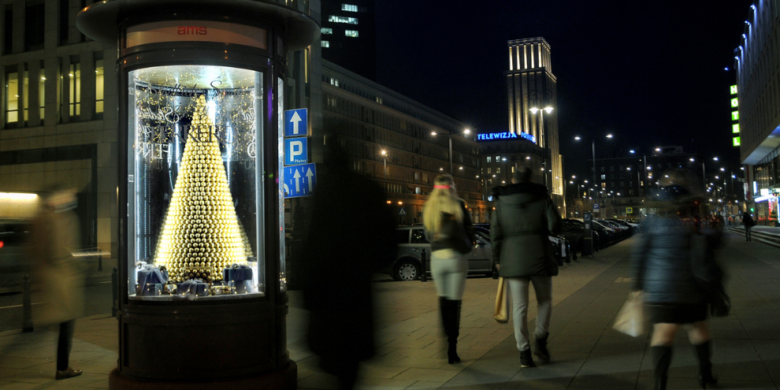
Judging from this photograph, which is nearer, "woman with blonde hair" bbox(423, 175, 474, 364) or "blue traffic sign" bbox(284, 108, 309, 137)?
"woman with blonde hair" bbox(423, 175, 474, 364)

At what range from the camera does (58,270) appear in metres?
6.38

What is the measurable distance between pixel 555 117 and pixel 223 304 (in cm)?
18982

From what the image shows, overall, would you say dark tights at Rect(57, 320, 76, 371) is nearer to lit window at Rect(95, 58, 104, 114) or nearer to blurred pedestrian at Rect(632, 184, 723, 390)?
blurred pedestrian at Rect(632, 184, 723, 390)

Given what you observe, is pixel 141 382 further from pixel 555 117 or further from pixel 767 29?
pixel 555 117

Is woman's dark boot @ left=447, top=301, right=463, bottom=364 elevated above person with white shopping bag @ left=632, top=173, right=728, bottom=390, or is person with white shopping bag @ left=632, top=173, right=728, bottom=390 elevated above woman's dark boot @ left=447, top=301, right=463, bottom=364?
person with white shopping bag @ left=632, top=173, right=728, bottom=390

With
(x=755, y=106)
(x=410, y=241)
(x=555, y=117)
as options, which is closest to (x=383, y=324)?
(x=410, y=241)

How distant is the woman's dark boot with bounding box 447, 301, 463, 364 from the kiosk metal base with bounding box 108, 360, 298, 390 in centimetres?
162

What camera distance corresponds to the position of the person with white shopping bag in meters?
4.64

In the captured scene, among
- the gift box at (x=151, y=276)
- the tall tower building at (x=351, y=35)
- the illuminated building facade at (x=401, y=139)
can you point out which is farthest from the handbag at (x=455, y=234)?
the tall tower building at (x=351, y=35)

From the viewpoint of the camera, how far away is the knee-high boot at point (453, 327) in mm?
6273

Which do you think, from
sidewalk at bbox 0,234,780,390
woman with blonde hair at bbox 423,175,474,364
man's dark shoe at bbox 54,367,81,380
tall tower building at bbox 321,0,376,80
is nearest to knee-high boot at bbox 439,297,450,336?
woman with blonde hair at bbox 423,175,474,364

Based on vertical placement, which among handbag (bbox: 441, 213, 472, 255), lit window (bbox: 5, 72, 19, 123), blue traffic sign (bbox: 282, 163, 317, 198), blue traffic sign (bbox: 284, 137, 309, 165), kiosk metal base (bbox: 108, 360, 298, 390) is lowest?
kiosk metal base (bbox: 108, 360, 298, 390)

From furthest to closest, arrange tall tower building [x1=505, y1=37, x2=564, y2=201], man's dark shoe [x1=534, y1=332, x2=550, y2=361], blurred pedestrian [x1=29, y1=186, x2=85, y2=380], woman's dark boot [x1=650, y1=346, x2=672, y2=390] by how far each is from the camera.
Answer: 1. tall tower building [x1=505, y1=37, x2=564, y2=201]
2. man's dark shoe [x1=534, y1=332, x2=550, y2=361]
3. blurred pedestrian [x1=29, y1=186, x2=85, y2=380]
4. woman's dark boot [x1=650, y1=346, x2=672, y2=390]

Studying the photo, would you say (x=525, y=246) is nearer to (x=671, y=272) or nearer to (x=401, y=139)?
(x=671, y=272)
